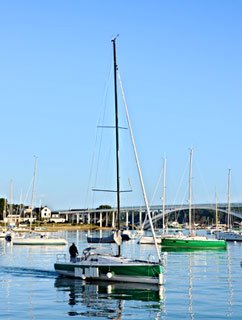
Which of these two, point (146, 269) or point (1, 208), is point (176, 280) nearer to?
point (146, 269)

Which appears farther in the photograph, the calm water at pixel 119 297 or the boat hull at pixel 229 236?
the boat hull at pixel 229 236

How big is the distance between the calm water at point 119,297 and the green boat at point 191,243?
28.7m

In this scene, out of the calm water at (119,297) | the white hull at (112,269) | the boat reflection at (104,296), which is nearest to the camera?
the calm water at (119,297)

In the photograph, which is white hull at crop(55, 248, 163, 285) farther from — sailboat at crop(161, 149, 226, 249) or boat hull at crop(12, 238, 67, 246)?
boat hull at crop(12, 238, 67, 246)

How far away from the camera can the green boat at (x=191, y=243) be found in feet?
252

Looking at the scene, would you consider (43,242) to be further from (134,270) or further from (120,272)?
(134,270)

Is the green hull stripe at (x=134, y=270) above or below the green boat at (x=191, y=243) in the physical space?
below

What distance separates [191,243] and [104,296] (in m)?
44.7

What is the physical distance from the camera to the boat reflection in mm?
28631

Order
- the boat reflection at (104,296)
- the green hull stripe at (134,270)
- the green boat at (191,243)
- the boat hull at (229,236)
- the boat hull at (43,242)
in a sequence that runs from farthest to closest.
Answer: the boat hull at (229,236) → the boat hull at (43,242) → the green boat at (191,243) → the green hull stripe at (134,270) → the boat reflection at (104,296)

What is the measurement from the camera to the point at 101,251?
1576 inches

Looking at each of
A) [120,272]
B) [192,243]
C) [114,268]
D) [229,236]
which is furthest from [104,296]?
[229,236]

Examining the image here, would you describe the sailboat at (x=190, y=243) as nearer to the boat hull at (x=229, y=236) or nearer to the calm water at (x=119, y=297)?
the boat hull at (x=229, y=236)

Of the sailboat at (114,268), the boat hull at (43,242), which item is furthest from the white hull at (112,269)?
the boat hull at (43,242)
